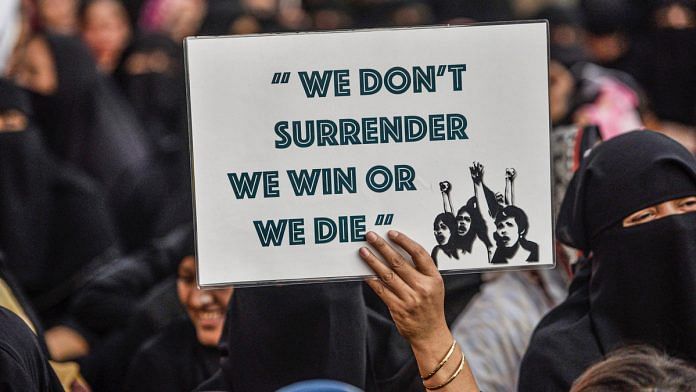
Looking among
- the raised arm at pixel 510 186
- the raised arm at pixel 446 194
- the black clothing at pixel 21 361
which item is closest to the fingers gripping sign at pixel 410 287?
the raised arm at pixel 446 194

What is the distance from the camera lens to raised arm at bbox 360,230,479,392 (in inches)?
97.7

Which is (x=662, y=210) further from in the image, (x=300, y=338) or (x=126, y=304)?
(x=126, y=304)

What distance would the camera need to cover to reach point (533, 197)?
2.60 meters

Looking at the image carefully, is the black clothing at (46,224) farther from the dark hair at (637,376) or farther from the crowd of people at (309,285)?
the dark hair at (637,376)

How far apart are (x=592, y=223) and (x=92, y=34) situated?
4.91m

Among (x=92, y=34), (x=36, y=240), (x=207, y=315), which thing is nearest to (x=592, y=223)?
(x=207, y=315)

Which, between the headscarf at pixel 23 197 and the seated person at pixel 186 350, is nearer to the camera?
the seated person at pixel 186 350

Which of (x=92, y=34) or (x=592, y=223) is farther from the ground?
(x=92, y=34)

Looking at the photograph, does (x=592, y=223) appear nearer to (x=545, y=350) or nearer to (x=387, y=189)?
(x=545, y=350)

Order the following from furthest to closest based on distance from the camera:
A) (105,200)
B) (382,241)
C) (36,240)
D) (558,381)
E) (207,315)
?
(105,200), (36,240), (207,315), (558,381), (382,241)

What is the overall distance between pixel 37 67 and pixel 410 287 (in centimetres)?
394

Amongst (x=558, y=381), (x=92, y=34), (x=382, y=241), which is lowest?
(x=558, y=381)

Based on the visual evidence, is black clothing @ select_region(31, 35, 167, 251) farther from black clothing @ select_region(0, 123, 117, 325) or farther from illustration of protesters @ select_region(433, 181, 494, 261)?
illustration of protesters @ select_region(433, 181, 494, 261)

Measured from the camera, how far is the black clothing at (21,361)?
2504 millimetres
